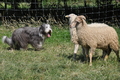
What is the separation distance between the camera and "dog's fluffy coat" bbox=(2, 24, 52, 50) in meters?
8.55

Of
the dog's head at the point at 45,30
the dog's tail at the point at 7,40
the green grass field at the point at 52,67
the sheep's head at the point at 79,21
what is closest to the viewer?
the green grass field at the point at 52,67

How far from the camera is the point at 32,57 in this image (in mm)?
7289

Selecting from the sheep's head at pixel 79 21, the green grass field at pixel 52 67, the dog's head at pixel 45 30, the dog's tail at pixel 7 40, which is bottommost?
the green grass field at pixel 52 67

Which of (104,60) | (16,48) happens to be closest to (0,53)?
(16,48)

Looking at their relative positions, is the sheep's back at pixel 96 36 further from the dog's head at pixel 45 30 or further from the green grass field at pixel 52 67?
the dog's head at pixel 45 30

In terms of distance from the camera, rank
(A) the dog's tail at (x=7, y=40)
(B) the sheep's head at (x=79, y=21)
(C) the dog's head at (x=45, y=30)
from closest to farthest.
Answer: (B) the sheep's head at (x=79, y=21), (C) the dog's head at (x=45, y=30), (A) the dog's tail at (x=7, y=40)

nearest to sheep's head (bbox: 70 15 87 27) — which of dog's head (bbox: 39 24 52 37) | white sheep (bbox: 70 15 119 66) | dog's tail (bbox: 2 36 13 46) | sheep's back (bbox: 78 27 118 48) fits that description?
white sheep (bbox: 70 15 119 66)

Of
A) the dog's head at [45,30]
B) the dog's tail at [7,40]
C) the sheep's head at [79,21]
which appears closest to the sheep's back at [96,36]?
the sheep's head at [79,21]

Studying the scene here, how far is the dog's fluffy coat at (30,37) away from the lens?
8.55 metres

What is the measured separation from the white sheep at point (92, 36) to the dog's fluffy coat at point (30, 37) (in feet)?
7.44

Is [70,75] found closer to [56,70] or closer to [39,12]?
[56,70]

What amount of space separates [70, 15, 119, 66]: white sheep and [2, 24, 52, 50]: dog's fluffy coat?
7.44 ft

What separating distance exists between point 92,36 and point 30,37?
283 cm

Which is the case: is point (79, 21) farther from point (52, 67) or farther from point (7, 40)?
point (7, 40)
